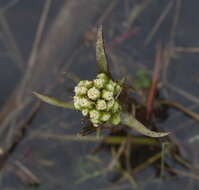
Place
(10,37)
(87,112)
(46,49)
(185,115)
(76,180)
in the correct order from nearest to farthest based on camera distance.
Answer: (87,112), (185,115), (76,180), (46,49), (10,37)

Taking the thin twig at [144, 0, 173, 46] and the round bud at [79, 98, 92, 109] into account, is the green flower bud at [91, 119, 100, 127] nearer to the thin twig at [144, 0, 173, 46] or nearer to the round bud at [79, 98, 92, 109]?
the round bud at [79, 98, 92, 109]

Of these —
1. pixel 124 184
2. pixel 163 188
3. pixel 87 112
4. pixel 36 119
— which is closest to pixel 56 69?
pixel 36 119

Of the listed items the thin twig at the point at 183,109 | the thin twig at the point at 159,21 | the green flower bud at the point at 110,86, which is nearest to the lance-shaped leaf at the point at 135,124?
the green flower bud at the point at 110,86

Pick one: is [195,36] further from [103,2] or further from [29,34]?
[29,34]

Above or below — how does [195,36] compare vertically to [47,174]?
above

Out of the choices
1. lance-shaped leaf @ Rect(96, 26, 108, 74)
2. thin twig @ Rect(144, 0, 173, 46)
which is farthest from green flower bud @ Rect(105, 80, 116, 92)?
thin twig @ Rect(144, 0, 173, 46)

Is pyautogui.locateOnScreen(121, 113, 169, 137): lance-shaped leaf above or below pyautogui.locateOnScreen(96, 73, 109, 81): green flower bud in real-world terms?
below

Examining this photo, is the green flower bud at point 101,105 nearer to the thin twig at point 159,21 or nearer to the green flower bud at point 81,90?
the green flower bud at point 81,90
